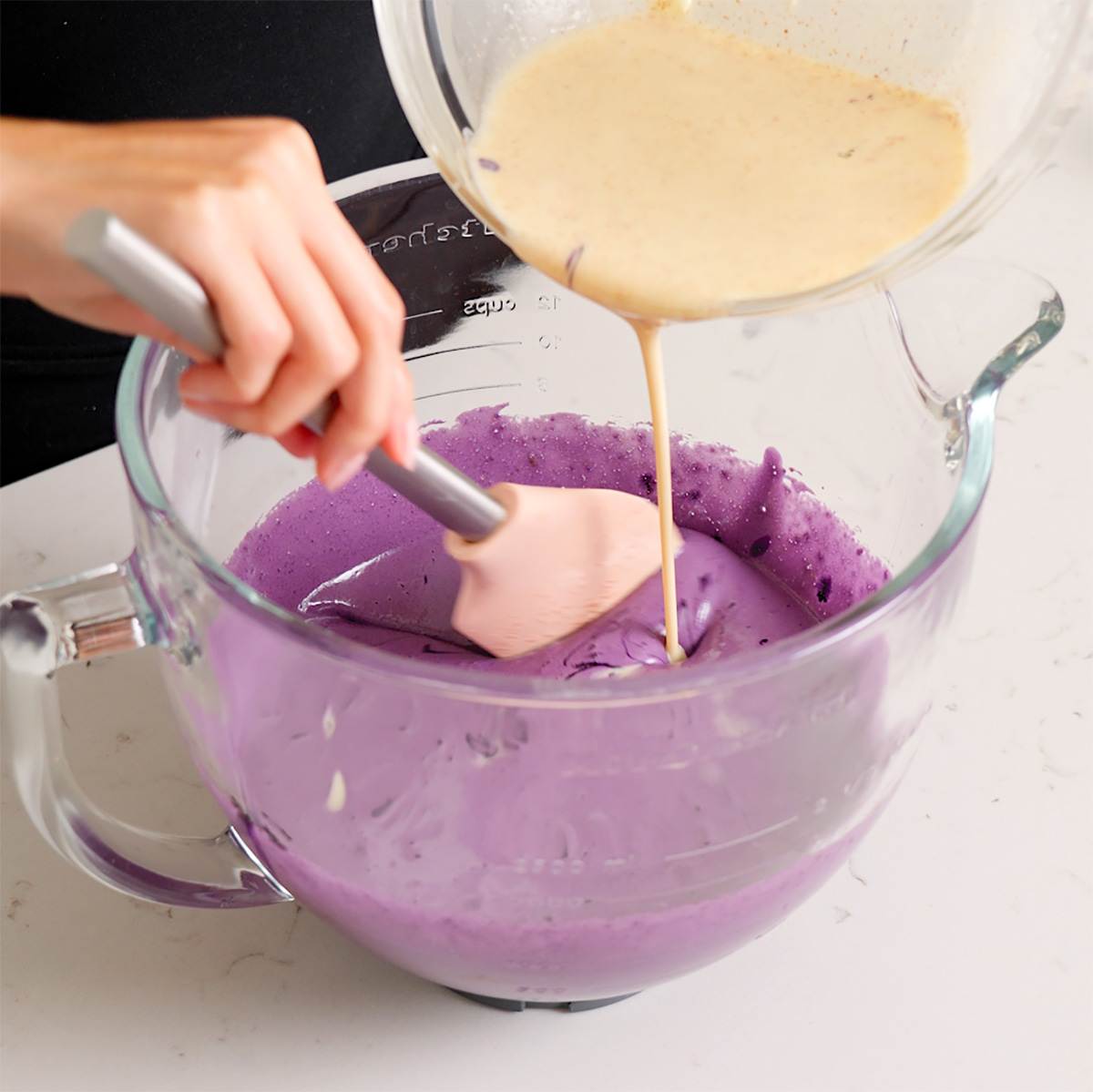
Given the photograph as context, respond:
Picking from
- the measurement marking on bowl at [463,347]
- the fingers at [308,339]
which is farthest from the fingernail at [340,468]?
the measurement marking on bowl at [463,347]

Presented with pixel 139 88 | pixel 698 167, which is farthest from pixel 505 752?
pixel 139 88

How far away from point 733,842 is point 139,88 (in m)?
0.89

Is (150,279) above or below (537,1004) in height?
above

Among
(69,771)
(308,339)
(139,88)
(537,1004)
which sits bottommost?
(537,1004)

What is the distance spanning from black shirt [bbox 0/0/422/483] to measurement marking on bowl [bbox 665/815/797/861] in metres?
0.87

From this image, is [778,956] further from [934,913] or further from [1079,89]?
[1079,89]

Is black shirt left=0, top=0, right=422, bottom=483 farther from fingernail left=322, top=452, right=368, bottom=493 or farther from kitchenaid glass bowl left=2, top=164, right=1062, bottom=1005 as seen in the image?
fingernail left=322, top=452, right=368, bottom=493

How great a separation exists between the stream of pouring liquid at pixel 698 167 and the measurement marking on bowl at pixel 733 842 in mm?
251

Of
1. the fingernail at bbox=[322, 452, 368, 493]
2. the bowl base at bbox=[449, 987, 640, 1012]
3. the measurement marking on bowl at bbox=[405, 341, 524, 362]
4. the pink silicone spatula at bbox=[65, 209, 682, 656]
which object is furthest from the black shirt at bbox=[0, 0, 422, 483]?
the bowl base at bbox=[449, 987, 640, 1012]

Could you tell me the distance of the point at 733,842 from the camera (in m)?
0.60

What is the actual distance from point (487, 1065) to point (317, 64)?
3.05 ft

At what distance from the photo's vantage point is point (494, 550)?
0.77 meters

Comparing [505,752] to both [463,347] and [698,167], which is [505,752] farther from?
[463,347]

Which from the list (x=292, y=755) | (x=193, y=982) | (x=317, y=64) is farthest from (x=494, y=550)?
(x=317, y=64)
